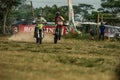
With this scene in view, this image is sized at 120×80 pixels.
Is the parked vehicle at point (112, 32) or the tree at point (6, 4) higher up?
the tree at point (6, 4)

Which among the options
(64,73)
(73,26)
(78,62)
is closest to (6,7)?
(73,26)

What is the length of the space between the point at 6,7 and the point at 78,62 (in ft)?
113

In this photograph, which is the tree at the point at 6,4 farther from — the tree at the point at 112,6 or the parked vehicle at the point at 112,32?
the tree at the point at 112,6

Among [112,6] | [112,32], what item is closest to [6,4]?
[112,32]

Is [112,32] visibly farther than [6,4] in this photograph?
No

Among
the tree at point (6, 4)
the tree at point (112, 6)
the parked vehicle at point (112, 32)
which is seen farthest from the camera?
the tree at point (112, 6)

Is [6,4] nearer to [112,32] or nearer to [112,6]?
[112,32]

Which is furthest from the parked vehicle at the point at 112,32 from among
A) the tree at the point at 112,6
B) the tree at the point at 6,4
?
the tree at the point at 112,6

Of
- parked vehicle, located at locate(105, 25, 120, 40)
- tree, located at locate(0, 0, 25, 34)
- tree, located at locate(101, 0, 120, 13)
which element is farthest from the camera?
tree, located at locate(101, 0, 120, 13)

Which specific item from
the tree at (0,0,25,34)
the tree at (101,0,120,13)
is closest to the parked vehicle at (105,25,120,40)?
the tree at (0,0,25,34)

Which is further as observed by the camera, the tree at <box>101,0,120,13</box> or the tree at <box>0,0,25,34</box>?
the tree at <box>101,0,120,13</box>

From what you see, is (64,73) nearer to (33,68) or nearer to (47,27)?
(33,68)

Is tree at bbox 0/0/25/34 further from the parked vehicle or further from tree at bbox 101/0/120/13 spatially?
tree at bbox 101/0/120/13

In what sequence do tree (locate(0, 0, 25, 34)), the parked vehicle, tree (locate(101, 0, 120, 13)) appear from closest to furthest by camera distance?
the parked vehicle < tree (locate(0, 0, 25, 34)) < tree (locate(101, 0, 120, 13))
